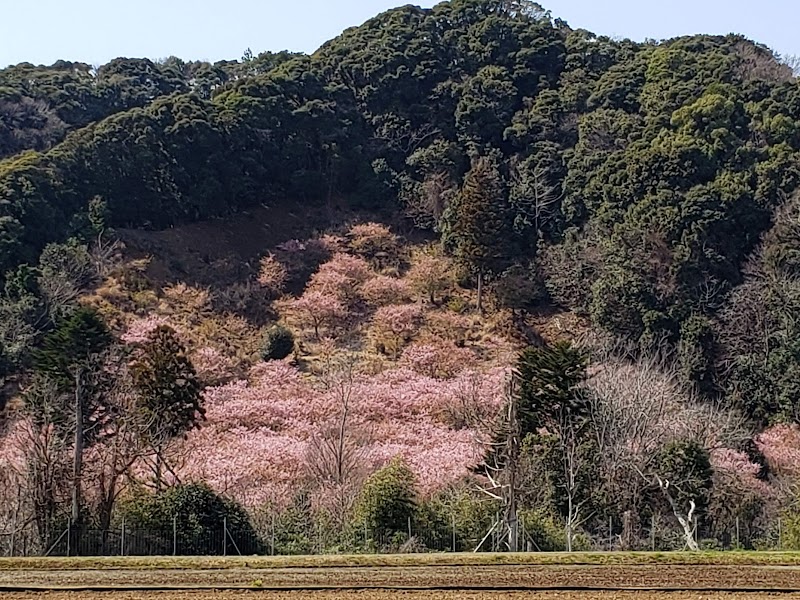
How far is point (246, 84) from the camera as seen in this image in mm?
58562

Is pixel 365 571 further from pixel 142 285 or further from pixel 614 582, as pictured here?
pixel 142 285

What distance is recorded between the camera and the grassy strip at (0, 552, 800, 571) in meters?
19.2

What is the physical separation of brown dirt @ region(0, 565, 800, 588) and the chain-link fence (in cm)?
601

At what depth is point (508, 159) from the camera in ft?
190

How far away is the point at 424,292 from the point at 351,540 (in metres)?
25.2

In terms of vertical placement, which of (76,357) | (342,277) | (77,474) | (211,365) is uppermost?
(342,277)

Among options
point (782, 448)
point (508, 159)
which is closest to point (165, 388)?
point (782, 448)

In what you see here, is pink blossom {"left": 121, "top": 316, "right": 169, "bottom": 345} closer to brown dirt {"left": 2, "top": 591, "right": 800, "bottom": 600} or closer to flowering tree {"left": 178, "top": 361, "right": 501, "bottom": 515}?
flowering tree {"left": 178, "top": 361, "right": 501, "bottom": 515}

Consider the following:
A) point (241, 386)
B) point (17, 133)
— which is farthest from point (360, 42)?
point (241, 386)

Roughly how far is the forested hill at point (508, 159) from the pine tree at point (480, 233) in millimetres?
103

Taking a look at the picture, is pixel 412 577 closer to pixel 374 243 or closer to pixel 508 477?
pixel 508 477

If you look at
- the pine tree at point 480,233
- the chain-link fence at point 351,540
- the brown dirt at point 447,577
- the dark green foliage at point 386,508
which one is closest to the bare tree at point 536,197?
the pine tree at point 480,233

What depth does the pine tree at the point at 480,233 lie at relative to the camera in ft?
165

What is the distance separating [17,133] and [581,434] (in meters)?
38.8
